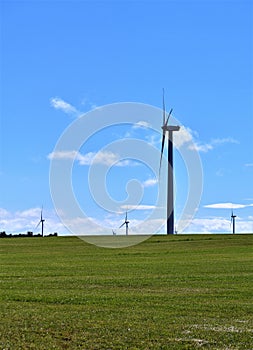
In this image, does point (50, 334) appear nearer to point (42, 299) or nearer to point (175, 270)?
point (42, 299)

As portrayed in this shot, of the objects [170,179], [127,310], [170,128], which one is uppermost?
[170,128]

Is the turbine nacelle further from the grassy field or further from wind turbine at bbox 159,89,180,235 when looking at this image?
the grassy field

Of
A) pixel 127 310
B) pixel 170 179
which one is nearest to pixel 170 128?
pixel 170 179

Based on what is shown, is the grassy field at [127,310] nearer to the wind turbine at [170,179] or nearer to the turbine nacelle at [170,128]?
the wind turbine at [170,179]

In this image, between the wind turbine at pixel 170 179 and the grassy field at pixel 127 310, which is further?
the wind turbine at pixel 170 179

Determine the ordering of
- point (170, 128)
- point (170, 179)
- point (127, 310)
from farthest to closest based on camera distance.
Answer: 1. point (170, 128)
2. point (170, 179)
3. point (127, 310)

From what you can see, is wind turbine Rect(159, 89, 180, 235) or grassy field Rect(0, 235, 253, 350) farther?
wind turbine Rect(159, 89, 180, 235)

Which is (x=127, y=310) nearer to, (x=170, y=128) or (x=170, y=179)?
(x=170, y=179)

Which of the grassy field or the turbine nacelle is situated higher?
the turbine nacelle

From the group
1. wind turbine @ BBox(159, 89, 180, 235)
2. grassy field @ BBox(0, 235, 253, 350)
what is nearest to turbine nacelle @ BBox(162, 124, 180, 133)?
wind turbine @ BBox(159, 89, 180, 235)

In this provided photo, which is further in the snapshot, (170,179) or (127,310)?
(170,179)

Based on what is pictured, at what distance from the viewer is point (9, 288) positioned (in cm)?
2916

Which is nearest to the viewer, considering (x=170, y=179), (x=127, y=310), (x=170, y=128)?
(x=127, y=310)

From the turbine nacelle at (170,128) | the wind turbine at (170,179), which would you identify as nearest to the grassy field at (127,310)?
the wind turbine at (170,179)
